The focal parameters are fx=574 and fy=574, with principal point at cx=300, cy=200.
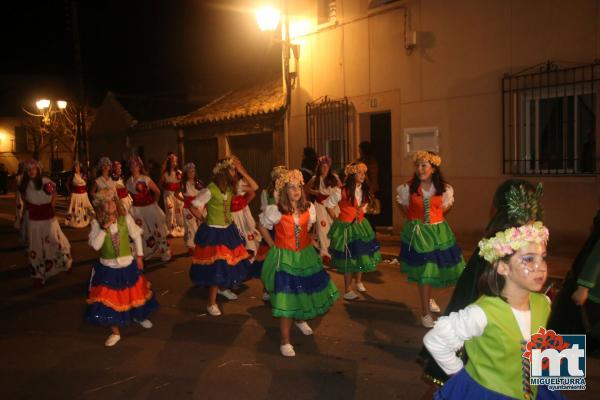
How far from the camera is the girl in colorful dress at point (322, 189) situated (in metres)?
9.33

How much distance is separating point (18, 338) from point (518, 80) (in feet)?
28.9

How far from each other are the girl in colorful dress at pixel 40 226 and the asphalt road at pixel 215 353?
0.79m

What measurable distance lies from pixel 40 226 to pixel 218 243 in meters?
3.67

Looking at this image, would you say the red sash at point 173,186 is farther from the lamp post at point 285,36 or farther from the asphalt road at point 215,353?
the asphalt road at point 215,353

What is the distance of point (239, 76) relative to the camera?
35000 millimetres

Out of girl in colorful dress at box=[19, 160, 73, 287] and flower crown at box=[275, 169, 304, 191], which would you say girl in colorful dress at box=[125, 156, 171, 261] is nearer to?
girl in colorful dress at box=[19, 160, 73, 287]

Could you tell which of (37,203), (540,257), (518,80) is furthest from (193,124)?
(540,257)

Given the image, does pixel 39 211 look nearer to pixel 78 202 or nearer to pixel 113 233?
pixel 113 233

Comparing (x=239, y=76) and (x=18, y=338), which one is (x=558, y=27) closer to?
(x=18, y=338)

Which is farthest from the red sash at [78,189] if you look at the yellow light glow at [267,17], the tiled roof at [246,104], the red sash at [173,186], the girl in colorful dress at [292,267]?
the girl in colorful dress at [292,267]

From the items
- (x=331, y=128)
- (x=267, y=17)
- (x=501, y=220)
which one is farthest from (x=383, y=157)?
(x=501, y=220)

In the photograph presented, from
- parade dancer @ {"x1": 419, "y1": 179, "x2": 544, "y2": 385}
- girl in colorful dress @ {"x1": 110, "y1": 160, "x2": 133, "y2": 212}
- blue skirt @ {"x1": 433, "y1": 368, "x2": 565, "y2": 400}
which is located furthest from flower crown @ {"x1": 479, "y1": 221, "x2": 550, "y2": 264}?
girl in colorful dress @ {"x1": 110, "y1": 160, "x2": 133, "y2": 212}

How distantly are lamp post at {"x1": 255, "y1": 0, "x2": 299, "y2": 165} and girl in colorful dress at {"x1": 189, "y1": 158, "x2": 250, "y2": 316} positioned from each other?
697cm

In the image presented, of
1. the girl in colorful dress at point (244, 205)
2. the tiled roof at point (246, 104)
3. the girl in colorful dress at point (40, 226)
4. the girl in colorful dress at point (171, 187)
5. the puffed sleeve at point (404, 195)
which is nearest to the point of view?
the puffed sleeve at point (404, 195)
